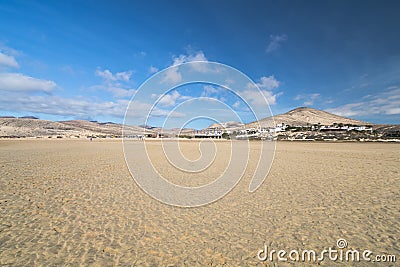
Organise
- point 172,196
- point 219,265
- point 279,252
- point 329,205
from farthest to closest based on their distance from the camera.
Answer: point 172,196 → point 329,205 → point 279,252 → point 219,265

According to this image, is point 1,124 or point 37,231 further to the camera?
point 1,124

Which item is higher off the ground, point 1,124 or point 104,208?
point 1,124

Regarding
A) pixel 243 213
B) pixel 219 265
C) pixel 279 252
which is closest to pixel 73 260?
pixel 219 265

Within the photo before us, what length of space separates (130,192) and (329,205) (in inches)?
306

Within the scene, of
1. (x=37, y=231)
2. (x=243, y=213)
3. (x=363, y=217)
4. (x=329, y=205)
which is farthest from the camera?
(x=329, y=205)

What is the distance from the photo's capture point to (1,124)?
94812mm

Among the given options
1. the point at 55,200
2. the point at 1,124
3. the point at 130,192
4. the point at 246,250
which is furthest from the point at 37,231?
the point at 1,124

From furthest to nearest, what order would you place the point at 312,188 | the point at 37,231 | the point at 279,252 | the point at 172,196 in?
the point at 312,188, the point at 172,196, the point at 37,231, the point at 279,252

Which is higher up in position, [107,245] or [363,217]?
[363,217]

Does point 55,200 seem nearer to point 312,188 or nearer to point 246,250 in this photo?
point 246,250

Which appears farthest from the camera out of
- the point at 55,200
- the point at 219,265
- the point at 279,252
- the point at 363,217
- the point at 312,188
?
the point at 312,188

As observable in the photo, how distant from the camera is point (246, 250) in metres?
4.28

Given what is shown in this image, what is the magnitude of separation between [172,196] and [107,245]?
3894 millimetres

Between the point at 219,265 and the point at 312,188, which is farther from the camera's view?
the point at 312,188
